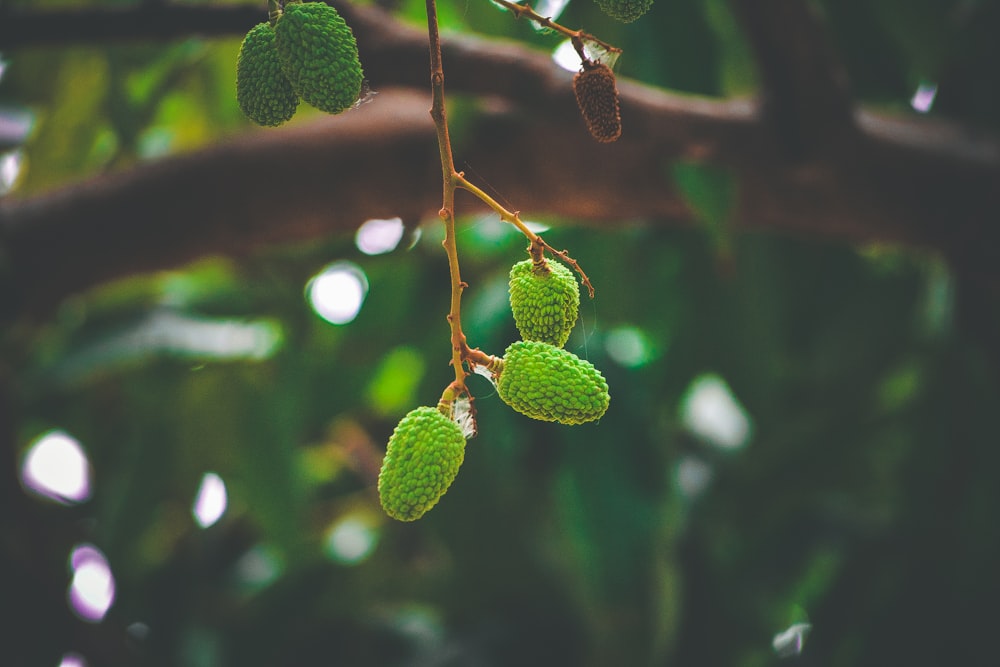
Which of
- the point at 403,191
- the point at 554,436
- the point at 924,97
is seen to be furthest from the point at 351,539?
the point at 924,97

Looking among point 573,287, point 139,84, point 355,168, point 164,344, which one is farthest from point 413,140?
point 573,287

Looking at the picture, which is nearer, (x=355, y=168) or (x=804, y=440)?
(x=355, y=168)

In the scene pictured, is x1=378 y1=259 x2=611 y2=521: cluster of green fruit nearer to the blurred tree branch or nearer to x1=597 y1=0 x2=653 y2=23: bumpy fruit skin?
x1=597 y1=0 x2=653 y2=23: bumpy fruit skin

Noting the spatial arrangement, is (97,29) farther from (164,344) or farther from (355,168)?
(164,344)

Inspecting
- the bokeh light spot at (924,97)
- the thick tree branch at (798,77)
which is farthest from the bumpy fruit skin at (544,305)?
the bokeh light spot at (924,97)

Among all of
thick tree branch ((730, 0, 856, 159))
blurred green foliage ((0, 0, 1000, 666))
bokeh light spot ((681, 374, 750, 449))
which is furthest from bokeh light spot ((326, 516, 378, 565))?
thick tree branch ((730, 0, 856, 159))

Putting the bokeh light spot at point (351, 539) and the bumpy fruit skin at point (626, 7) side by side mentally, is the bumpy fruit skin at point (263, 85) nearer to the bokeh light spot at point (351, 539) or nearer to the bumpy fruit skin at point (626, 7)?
the bumpy fruit skin at point (626, 7)
